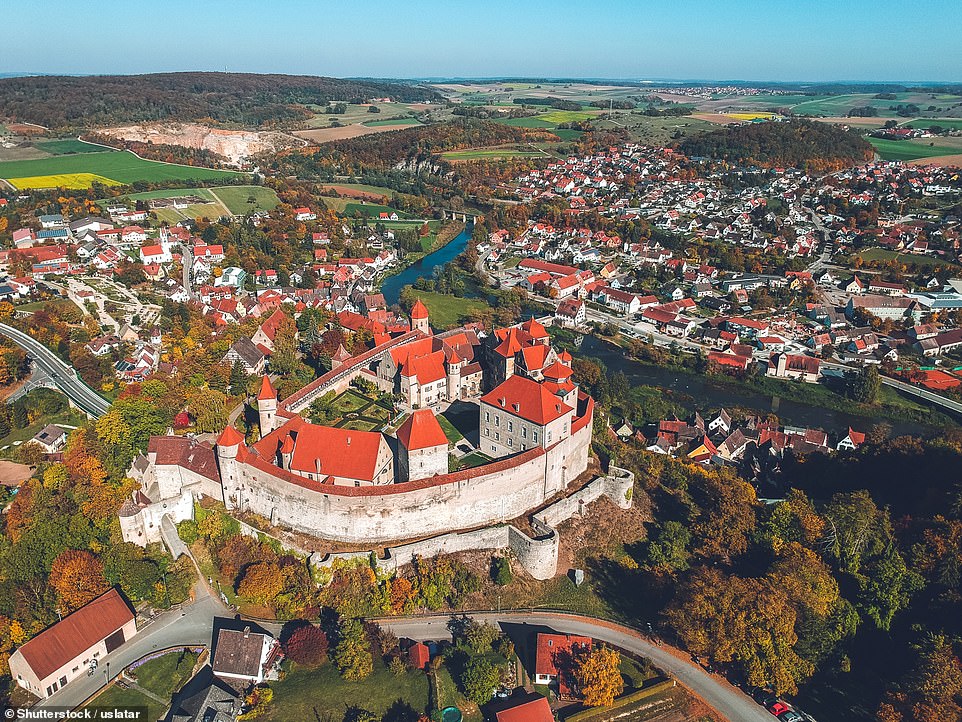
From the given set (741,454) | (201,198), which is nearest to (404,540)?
(741,454)

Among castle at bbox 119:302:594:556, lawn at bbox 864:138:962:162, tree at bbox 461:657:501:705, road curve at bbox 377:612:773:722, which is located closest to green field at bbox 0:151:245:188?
castle at bbox 119:302:594:556

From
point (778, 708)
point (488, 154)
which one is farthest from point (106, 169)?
point (778, 708)

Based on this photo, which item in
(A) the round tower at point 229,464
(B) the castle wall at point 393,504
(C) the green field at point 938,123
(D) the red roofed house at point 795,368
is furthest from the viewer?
(C) the green field at point 938,123

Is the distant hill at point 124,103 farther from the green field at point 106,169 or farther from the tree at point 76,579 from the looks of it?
the tree at point 76,579

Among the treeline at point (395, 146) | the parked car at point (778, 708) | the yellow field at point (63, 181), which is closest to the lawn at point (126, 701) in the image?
the parked car at point (778, 708)

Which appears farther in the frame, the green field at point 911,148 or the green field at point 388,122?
the green field at point 388,122

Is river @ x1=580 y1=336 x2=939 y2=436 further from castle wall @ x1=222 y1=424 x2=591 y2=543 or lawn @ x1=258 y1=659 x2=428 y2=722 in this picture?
lawn @ x1=258 y1=659 x2=428 y2=722
